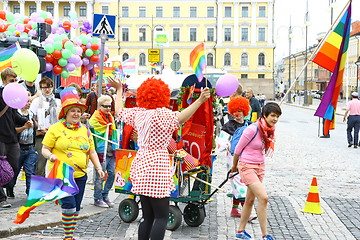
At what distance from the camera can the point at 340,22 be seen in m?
7.32

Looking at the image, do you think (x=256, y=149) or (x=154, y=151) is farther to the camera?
(x=256, y=149)

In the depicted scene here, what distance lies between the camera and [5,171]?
6.88 metres

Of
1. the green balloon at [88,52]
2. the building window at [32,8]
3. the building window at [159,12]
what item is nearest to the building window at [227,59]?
the building window at [159,12]

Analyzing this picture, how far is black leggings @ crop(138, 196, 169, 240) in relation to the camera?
485 centimetres

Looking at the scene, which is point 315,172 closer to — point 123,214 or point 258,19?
point 123,214

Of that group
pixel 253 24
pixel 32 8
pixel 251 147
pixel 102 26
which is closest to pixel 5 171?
pixel 251 147

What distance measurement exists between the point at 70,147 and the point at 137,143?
855 mm

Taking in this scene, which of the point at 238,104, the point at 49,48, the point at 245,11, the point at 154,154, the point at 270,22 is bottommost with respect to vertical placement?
the point at 154,154

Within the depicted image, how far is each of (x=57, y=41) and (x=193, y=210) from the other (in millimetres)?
10413

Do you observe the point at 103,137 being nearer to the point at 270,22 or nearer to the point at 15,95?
the point at 15,95

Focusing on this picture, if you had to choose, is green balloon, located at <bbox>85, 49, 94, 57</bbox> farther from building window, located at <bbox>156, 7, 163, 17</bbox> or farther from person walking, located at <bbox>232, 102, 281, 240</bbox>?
building window, located at <bbox>156, 7, 163, 17</bbox>

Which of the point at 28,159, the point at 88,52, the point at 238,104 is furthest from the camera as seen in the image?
the point at 88,52

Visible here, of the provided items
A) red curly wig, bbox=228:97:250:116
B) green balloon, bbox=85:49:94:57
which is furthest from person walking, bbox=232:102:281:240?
green balloon, bbox=85:49:94:57

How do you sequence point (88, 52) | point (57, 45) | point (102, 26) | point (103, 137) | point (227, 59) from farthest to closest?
point (227, 59) → point (88, 52) → point (57, 45) → point (102, 26) → point (103, 137)
